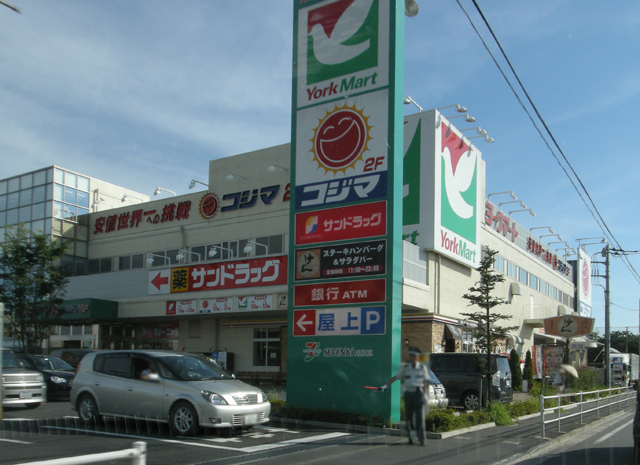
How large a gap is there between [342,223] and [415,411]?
14.2 metres

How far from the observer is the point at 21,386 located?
1695cm

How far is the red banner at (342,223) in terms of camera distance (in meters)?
14.9

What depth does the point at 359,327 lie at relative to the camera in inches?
603

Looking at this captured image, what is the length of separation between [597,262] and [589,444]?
44.2ft

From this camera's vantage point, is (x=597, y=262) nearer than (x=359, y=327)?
Yes

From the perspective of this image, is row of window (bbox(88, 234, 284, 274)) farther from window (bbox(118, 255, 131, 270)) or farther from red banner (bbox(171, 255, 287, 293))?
red banner (bbox(171, 255, 287, 293))

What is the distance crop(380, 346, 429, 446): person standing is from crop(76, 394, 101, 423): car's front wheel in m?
14.2

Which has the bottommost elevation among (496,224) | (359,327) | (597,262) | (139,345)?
(139,345)

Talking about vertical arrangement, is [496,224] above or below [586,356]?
above

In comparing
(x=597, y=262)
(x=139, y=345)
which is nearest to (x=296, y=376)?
(x=597, y=262)

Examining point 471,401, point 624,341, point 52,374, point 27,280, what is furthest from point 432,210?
point 624,341

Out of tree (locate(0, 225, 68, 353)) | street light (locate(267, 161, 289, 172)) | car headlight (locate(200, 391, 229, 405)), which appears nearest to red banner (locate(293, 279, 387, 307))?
car headlight (locate(200, 391, 229, 405))

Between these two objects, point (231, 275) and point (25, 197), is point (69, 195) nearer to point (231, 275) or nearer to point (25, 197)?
point (25, 197)

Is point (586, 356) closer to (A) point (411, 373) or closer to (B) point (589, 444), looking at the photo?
(A) point (411, 373)
